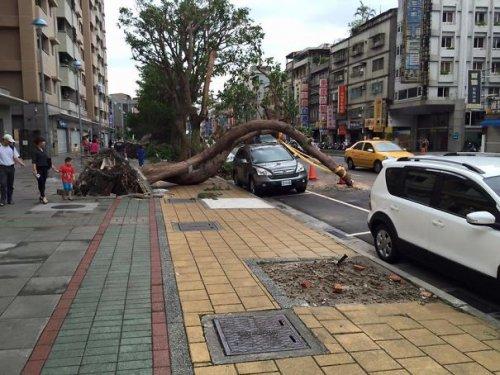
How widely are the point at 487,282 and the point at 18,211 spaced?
31.9 feet

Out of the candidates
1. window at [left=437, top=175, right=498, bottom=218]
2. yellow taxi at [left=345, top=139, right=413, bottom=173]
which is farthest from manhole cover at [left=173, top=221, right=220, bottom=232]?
yellow taxi at [left=345, top=139, right=413, bottom=173]

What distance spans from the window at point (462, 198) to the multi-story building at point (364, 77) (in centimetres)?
4931

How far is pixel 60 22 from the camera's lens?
45438 millimetres

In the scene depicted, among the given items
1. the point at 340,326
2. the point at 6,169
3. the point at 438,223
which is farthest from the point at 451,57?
the point at 340,326

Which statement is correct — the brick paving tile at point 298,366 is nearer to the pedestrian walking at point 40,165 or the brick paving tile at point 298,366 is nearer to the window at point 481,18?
the pedestrian walking at point 40,165

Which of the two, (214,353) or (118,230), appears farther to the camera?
(118,230)

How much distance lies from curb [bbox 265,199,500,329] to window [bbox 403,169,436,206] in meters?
0.98

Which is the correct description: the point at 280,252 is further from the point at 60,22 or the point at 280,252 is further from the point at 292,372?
the point at 60,22

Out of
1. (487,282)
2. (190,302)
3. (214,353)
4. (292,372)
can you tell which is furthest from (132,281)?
(487,282)

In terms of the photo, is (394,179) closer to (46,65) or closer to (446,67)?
(46,65)

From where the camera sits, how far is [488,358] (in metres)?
4.04

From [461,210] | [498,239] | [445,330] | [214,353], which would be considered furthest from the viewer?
[461,210]

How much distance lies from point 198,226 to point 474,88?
40.2 meters

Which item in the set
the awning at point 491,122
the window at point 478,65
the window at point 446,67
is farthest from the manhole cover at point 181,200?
the window at point 478,65
